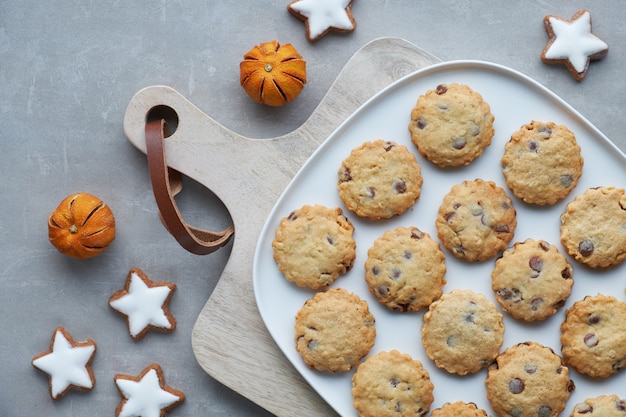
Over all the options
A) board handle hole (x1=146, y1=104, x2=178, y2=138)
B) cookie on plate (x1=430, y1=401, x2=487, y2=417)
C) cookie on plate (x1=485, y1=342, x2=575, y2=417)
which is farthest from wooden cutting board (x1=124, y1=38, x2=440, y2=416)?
cookie on plate (x1=485, y1=342, x2=575, y2=417)

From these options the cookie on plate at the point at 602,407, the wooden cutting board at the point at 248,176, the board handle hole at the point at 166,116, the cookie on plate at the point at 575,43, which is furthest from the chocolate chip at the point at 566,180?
the board handle hole at the point at 166,116

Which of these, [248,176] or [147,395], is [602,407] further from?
[147,395]

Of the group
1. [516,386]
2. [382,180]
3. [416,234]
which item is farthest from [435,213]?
[516,386]

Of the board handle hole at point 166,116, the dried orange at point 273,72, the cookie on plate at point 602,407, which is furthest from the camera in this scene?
the board handle hole at point 166,116

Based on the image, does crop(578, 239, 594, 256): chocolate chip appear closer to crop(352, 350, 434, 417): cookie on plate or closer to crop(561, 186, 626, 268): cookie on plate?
crop(561, 186, 626, 268): cookie on plate

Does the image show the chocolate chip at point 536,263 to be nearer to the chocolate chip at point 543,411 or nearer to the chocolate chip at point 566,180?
the chocolate chip at point 566,180

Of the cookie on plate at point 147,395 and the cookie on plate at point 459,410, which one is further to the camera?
the cookie on plate at point 147,395
